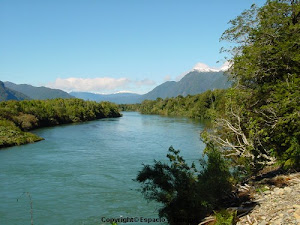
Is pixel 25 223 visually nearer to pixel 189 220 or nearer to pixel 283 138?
pixel 189 220

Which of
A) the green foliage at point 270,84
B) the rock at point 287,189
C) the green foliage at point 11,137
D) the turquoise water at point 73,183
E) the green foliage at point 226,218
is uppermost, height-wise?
the green foliage at point 270,84

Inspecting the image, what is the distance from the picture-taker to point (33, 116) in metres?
67.4

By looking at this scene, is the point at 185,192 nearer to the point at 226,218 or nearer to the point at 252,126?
the point at 226,218

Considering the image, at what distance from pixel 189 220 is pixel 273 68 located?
831 cm

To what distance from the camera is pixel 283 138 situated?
13492 mm

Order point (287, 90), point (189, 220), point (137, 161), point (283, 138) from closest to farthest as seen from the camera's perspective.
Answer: point (189, 220)
point (287, 90)
point (283, 138)
point (137, 161)

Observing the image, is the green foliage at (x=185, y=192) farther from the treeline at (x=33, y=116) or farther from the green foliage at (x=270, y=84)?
the treeline at (x=33, y=116)

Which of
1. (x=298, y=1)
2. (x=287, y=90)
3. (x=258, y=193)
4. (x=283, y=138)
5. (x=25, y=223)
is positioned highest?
(x=298, y=1)

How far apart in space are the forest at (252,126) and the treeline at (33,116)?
34207 mm

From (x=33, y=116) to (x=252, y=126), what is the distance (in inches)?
2497

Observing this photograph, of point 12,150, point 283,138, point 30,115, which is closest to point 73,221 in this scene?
point 283,138

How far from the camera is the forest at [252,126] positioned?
1136cm

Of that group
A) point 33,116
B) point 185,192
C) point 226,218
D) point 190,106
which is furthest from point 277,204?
point 190,106

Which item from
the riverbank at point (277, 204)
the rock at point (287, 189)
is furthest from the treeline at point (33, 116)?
the rock at point (287, 189)
